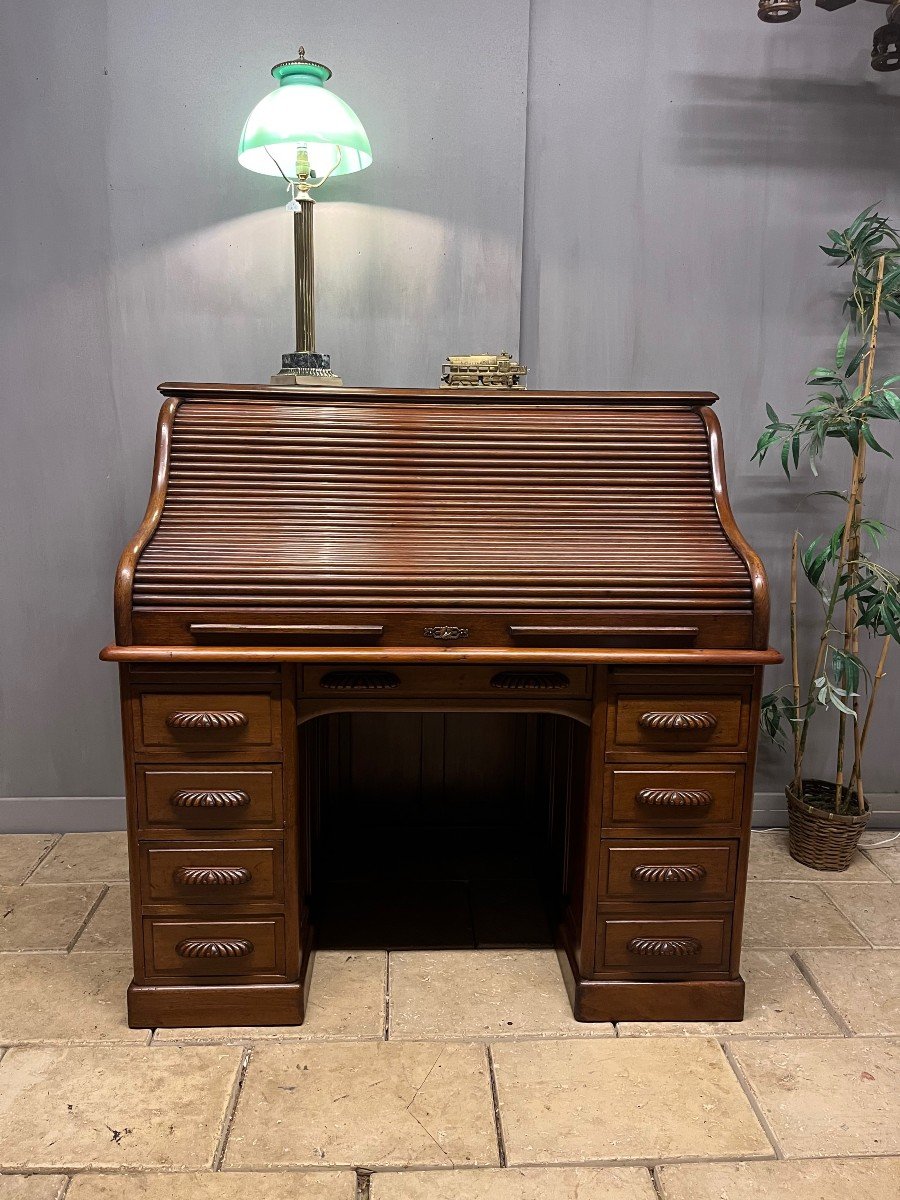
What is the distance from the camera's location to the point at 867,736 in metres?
3.39

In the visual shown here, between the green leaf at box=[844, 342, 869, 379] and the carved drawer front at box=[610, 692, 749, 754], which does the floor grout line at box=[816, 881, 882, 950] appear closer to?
the carved drawer front at box=[610, 692, 749, 754]

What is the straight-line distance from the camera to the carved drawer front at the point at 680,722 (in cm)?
218

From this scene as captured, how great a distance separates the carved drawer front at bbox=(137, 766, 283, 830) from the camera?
7.04ft

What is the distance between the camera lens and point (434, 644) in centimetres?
211

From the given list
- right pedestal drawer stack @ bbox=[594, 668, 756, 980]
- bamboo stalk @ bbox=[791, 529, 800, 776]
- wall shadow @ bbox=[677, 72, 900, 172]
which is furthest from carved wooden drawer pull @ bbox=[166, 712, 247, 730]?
wall shadow @ bbox=[677, 72, 900, 172]

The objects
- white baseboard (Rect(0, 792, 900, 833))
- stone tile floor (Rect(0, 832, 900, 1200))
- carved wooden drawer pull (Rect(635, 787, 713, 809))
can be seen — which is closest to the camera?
stone tile floor (Rect(0, 832, 900, 1200))

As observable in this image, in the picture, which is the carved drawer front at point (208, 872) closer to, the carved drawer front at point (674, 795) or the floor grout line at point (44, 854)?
the carved drawer front at point (674, 795)

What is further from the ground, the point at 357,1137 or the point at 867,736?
the point at 867,736

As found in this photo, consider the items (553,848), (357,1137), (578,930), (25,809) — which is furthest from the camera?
(25,809)

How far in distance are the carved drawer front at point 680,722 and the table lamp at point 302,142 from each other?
1205 mm

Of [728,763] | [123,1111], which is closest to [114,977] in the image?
[123,1111]

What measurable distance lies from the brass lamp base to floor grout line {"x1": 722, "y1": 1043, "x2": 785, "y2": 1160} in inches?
76.2

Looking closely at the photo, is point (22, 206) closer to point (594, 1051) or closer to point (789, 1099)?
point (594, 1051)

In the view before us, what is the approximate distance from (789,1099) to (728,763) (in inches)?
28.4
